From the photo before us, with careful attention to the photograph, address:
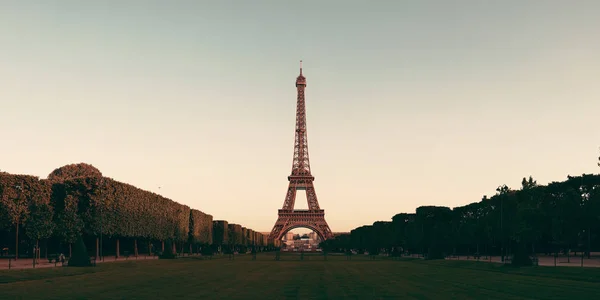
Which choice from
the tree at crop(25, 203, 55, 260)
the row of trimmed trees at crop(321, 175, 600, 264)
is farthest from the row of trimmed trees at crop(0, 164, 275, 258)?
the row of trimmed trees at crop(321, 175, 600, 264)

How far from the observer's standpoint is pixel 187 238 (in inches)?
4904

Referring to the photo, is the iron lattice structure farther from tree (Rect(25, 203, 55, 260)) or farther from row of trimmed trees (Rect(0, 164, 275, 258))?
tree (Rect(25, 203, 55, 260))

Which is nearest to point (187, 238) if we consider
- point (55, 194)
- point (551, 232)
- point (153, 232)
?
point (153, 232)

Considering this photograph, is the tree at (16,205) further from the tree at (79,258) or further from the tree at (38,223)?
the tree at (79,258)

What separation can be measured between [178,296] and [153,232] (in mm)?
74183

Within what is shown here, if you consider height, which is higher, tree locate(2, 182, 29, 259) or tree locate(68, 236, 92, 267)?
tree locate(2, 182, 29, 259)

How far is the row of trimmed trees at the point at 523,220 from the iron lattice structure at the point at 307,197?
164ft

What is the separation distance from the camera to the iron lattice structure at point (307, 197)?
17025cm

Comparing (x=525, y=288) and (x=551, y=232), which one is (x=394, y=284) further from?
(x=551, y=232)

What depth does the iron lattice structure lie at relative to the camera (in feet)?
559

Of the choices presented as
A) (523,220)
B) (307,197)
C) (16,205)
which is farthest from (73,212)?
(307,197)

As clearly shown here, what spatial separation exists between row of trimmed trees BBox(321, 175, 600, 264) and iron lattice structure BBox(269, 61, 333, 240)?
50.1m

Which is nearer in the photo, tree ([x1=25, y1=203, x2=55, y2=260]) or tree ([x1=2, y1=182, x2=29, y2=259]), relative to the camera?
tree ([x1=2, y1=182, x2=29, y2=259])

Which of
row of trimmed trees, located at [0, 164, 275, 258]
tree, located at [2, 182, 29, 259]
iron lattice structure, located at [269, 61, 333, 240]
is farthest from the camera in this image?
iron lattice structure, located at [269, 61, 333, 240]
